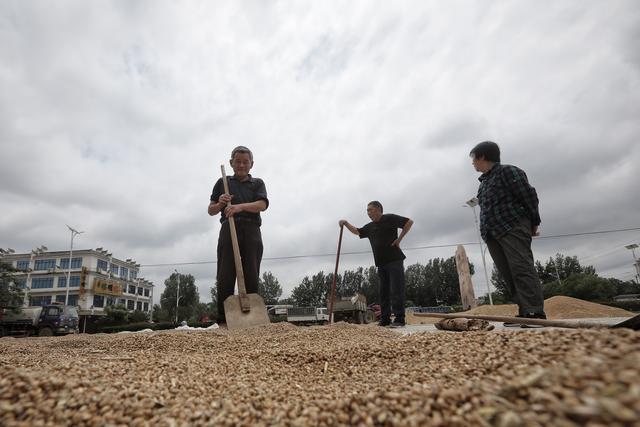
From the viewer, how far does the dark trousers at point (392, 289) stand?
4375 millimetres

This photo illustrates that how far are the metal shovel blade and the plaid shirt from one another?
248 centimetres

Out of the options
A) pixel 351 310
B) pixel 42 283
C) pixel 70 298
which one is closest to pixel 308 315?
pixel 351 310

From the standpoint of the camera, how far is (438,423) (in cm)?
76

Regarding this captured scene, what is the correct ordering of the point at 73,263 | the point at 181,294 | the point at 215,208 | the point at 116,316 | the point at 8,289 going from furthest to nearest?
the point at 181,294
the point at 73,263
the point at 116,316
the point at 8,289
the point at 215,208

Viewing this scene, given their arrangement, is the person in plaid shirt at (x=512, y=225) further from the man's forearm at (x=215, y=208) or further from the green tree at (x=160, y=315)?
the green tree at (x=160, y=315)

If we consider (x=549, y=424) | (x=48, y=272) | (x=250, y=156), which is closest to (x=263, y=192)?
(x=250, y=156)

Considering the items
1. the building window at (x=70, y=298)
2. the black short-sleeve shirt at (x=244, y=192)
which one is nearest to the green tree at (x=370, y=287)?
the building window at (x=70, y=298)

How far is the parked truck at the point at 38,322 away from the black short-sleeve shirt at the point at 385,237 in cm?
1734

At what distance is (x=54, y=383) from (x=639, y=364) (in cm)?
152

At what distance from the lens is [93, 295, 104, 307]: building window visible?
42900mm

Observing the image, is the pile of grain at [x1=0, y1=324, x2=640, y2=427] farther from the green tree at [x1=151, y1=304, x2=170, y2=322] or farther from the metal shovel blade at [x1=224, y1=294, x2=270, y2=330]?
the green tree at [x1=151, y1=304, x2=170, y2=322]

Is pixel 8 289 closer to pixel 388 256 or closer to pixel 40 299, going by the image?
pixel 388 256

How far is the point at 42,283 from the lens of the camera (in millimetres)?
44375

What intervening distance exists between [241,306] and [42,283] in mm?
54909
